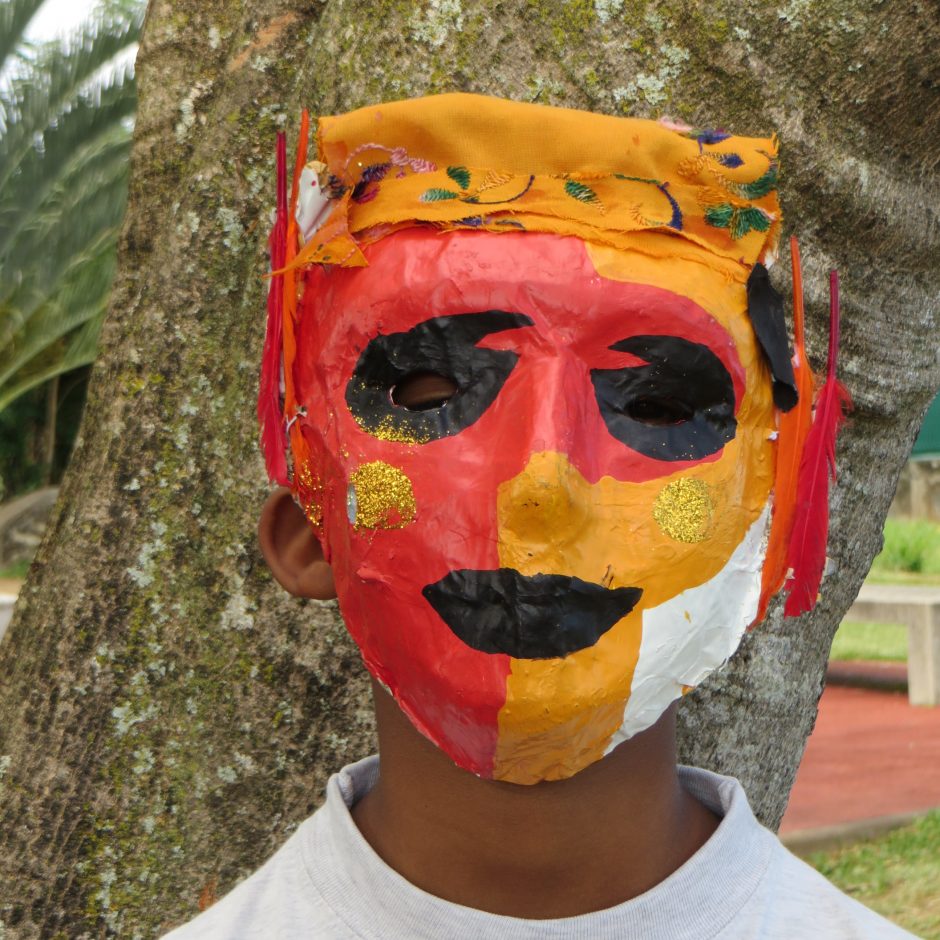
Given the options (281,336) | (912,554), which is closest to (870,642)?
(912,554)

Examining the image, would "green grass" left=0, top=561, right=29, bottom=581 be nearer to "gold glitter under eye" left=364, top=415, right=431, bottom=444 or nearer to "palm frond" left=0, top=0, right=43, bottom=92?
"palm frond" left=0, top=0, right=43, bottom=92

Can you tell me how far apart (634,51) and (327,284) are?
0.76 m

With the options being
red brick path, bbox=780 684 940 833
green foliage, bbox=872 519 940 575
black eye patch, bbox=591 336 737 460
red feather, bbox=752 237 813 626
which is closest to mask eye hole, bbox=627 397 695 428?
black eye patch, bbox=591 336 737 460

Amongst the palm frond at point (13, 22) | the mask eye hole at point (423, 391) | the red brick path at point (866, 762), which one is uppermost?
the palm frond at point (13, 22)

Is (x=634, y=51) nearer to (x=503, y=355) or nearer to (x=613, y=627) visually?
(x=503, y=355)

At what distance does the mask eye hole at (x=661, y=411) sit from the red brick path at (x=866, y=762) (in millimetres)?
5037

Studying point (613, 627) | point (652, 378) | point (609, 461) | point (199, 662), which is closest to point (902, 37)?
point (652, 378)

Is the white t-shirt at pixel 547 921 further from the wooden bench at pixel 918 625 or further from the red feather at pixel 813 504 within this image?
the wooden bench at pixel 918 625

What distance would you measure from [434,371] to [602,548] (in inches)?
12.2

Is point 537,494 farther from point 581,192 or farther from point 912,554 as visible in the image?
point 912,554

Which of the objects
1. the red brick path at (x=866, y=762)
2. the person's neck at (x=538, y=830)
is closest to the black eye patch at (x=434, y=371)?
the person's neck at (x=538, y=830)

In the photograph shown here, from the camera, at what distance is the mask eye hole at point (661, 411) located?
1539mm

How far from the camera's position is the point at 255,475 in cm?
220

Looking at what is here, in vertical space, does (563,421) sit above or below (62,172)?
below
